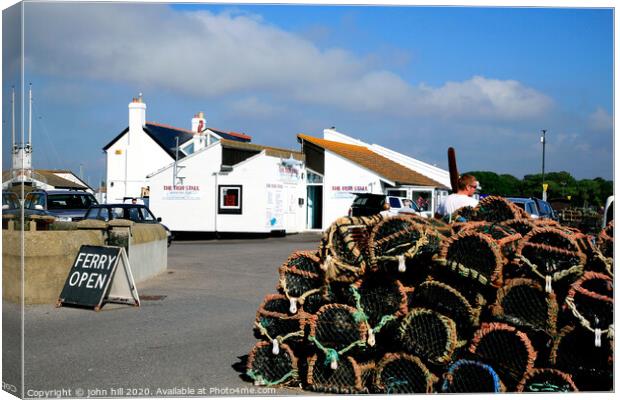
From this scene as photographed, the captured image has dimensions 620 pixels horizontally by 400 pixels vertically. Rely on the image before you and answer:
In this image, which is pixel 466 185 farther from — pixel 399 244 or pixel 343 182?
pixel 343 182

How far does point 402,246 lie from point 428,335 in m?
0.76

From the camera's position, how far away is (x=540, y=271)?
575 cm

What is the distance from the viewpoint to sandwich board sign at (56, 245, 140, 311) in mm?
10023

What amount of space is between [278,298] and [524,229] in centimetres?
236

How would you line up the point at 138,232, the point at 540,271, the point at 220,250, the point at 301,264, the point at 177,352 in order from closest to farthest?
1. the point at 540,271
2. the point at 301,264
3. the point at 177,352
4. the point at 138,232
5. the point at 220,250

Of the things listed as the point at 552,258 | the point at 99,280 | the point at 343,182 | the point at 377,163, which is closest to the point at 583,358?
the point at 552,258

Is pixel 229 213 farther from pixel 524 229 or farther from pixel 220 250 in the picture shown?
pixel 524 229

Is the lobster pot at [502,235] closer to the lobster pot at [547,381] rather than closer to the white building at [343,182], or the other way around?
the lobster pot at [547,381]

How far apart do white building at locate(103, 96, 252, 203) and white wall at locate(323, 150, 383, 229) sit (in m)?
6.56

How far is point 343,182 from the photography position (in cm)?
3142

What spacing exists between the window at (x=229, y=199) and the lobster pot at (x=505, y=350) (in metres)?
23.5

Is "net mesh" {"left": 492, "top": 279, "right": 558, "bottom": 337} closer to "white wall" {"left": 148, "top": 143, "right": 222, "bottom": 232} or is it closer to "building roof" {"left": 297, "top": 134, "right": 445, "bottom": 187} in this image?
"white wall" {"left": 148, "top": 143, "right": 222, "bottom": 232}

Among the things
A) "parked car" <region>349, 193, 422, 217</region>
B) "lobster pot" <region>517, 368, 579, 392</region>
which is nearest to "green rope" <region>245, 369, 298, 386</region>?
"lobster pot" <region>517, 368, 579, 392</region>

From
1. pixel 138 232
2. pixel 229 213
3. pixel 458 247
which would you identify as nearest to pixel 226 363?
pixel 458 247
